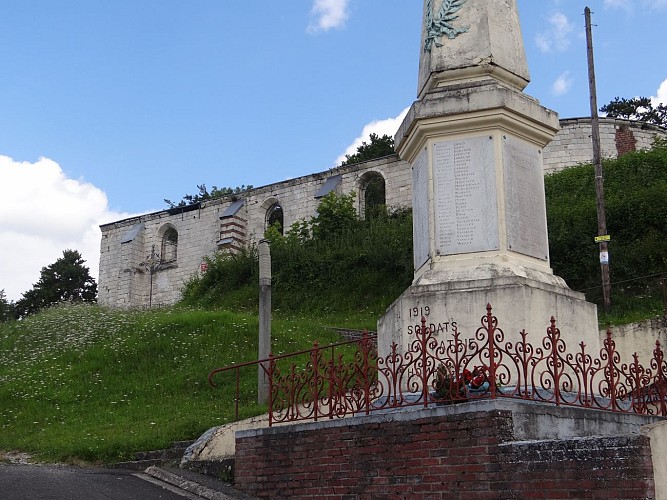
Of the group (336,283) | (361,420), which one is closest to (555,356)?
(361,420)

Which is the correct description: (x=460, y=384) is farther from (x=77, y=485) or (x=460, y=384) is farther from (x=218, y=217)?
(x=218, y=217)

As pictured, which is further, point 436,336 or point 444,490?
point 436,336

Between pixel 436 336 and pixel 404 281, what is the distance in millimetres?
18125

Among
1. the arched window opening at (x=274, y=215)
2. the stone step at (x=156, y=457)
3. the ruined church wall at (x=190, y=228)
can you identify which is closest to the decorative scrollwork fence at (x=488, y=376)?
the stone step at (x=156, y=457)

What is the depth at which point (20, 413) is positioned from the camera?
48.5ft

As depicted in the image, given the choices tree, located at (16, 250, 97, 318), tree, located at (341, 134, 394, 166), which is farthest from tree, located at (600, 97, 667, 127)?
tree, located at (16, 250, 97, 318)

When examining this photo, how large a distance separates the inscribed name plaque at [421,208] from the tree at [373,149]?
119ft

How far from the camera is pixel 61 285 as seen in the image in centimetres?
5166

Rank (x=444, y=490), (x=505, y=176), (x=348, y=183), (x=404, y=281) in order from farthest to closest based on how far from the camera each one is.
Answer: (x=348, y=183) < (x=404, y=281) < (x=505, y=176) < (x=444, y=490)

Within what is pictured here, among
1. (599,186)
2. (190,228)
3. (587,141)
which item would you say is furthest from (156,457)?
(190,228)

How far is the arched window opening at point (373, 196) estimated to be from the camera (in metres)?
34.6

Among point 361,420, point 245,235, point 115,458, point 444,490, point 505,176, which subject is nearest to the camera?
point 444,490

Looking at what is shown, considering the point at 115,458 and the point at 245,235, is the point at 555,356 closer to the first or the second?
the point at 115,458

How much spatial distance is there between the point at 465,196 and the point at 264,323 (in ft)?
20.3
